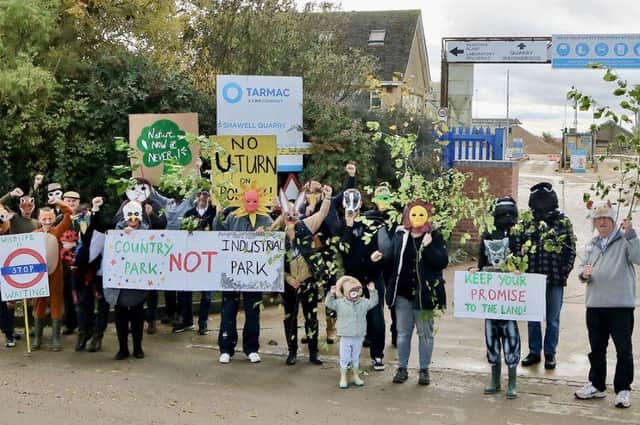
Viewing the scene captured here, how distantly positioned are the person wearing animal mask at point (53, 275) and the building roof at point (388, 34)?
3023cm

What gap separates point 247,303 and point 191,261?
737 millimetres

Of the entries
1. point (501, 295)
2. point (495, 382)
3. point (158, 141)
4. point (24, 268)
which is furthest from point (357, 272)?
point (158, 141)

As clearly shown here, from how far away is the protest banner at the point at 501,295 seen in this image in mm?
7000

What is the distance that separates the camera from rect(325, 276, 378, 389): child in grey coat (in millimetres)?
7246

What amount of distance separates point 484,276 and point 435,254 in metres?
0.50

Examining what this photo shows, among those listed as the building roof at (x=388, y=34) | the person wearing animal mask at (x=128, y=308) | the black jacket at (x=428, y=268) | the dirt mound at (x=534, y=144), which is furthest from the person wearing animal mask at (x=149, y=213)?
the dirt mound at (x=534, y=144)

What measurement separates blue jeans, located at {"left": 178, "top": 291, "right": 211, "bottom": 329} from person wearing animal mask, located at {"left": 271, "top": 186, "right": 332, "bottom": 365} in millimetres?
1546

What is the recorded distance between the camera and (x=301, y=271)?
793 cm

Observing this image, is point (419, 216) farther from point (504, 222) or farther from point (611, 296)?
point (611, 296)

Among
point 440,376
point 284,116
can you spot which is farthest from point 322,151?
point 440,376

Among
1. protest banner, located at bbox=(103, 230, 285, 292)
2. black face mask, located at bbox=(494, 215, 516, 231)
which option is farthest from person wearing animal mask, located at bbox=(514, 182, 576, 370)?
protest banner, located at bbox=(103, 230, 285, 292)

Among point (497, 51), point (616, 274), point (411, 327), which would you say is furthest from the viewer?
point (497, 51)

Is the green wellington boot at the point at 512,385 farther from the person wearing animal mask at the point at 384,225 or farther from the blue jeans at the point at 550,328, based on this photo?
the person wearing animal mask at the point at 384,225

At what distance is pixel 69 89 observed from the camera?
12430 mm
